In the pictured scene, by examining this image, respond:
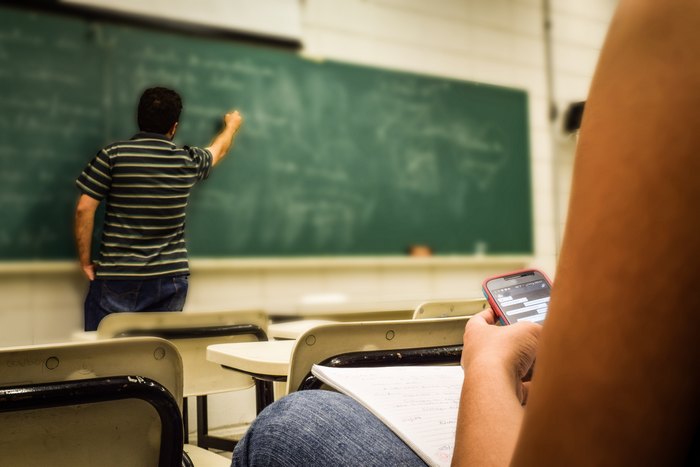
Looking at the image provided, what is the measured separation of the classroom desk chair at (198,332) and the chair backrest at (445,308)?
21.9 inches

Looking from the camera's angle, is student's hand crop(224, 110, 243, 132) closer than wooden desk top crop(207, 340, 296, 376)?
No

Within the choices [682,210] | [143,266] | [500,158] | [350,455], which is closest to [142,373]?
[350,455]

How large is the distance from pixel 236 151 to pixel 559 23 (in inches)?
117

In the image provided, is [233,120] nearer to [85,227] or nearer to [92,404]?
[85,227]

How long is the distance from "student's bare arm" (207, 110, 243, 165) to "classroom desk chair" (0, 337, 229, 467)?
234cm

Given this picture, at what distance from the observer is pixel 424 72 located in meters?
4.22

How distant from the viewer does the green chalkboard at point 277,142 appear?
2.96 metres

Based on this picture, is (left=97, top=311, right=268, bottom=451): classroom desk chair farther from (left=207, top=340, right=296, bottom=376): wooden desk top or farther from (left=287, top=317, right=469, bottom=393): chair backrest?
(left=287, top=317, right=469, bottom=393): chair backrest

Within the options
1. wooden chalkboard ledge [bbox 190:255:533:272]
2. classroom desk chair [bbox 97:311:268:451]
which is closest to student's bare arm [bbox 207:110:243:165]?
wooden chalkboard ledge [bbox 190:255:533:272]

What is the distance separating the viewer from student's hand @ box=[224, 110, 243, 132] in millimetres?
3416

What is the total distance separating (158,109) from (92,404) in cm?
215

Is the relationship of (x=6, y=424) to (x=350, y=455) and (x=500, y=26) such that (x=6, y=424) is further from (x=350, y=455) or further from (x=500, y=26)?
(x=500, y=26)

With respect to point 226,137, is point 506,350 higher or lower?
lower

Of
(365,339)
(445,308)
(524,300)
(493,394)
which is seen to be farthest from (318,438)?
(445,308)
